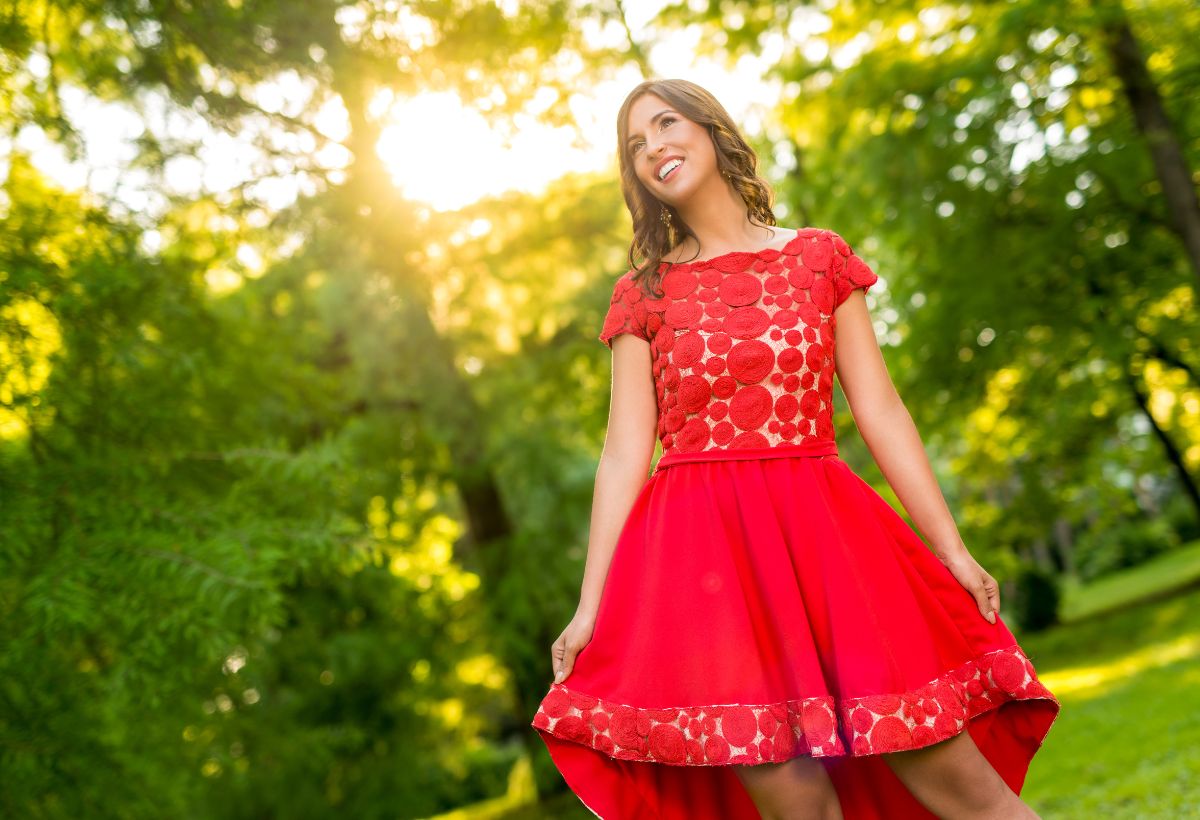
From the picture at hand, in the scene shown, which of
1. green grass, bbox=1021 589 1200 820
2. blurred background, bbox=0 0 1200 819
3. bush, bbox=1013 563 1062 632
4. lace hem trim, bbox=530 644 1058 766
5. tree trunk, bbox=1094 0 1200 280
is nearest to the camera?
lace hem trim, bbox=530 644 1058 766

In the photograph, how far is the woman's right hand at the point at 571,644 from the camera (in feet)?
7.42

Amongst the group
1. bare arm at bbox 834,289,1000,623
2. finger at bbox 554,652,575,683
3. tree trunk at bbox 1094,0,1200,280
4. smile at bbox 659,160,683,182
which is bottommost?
finger at bbox 554,652,575,683

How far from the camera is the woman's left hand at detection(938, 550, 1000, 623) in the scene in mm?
2172

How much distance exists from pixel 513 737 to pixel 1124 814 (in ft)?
76.2

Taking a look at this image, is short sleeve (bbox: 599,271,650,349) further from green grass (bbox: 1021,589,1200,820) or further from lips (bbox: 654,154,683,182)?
green grass (bbox: 1021,589,1200,820)

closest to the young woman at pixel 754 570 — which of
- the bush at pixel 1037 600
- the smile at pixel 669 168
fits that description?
the smile at pixel 669 168

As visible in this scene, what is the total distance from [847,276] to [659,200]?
480 millimetres

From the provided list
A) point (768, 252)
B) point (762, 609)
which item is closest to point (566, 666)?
point (762, 609)

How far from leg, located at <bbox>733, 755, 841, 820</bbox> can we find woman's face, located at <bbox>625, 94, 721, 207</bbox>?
1240mm

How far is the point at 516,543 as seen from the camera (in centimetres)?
952

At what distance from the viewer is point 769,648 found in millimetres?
2100

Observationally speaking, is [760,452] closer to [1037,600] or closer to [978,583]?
[978,583]

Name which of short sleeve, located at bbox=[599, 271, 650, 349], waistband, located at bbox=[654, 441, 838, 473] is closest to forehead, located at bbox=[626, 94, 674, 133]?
short sleeve, located at bbox=[599, 271, 650, 349]

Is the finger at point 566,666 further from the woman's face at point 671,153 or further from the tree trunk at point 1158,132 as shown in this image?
the tree trunk at point 1158,132
